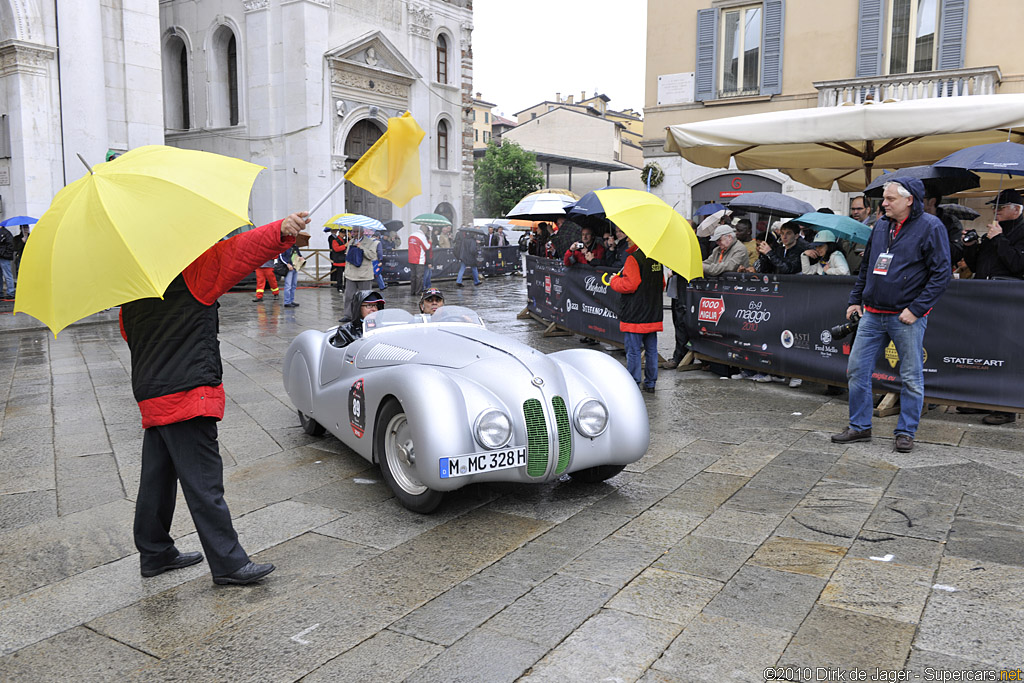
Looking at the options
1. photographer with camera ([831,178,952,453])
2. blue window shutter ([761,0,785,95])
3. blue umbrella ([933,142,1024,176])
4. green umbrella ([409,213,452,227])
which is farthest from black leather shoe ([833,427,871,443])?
green umbrella ([409,213,452,227])

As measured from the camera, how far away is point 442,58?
98.9ft

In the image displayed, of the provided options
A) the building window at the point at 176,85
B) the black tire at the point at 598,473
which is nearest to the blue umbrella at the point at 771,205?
the black tire at the point at 598,473

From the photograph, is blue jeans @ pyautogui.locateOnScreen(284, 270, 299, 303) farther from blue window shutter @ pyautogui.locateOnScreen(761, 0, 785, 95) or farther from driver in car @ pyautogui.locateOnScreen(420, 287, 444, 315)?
blue window shutter @ pyautogui.locateOnScreen(761, 0, 785, 95)

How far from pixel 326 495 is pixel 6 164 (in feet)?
59.2

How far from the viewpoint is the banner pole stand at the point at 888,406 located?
6758mm

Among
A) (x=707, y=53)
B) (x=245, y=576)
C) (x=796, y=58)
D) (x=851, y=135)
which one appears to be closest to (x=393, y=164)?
(x=245, y=576)

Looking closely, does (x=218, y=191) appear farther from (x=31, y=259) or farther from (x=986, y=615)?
(x=986, y=615)

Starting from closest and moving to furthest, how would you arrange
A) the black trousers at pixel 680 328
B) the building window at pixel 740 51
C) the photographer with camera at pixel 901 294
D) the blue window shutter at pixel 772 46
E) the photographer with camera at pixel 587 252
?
1. the photographer with camera at pixel 901 294
2. the black trousers at pixel 680 328
3. the photographer with camera at pixel 587 252
4. the blue window shutter at pixel 772 46
5. the building window at pixel 740 51

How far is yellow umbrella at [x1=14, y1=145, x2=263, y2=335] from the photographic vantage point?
9.75 ft

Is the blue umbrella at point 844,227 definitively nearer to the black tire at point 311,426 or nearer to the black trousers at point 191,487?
the black tire at point 311,426

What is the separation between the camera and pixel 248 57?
81.6 ft

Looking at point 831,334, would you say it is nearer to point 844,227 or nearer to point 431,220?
point 844,227

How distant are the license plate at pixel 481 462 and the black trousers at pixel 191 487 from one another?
1.07 metres

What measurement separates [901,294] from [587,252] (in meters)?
6.12
